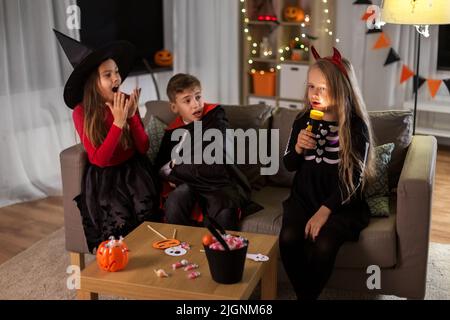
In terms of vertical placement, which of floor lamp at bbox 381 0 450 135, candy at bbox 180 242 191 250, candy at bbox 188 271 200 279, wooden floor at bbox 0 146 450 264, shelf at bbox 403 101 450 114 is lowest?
wooden floor at bbox 0 146 450 264

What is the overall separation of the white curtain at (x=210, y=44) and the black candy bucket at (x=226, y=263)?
365cm

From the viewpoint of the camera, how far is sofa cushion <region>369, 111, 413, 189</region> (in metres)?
2.82

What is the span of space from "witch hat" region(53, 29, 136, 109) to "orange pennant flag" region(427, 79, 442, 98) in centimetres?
294

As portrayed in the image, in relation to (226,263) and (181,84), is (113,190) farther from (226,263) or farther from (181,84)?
(226,263)

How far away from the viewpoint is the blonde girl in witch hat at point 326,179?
2.42 meters

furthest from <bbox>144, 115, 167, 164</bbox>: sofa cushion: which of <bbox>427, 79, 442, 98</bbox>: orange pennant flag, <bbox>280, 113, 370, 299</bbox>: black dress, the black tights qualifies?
<bbox>427, 79, 442, 98</bbox>: orange pennant flag

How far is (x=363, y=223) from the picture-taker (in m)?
2.49

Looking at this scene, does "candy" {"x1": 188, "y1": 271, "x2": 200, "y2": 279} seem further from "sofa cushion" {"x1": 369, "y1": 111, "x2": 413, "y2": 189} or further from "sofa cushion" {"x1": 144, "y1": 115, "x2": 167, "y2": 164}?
"sofa cushion" {"x1": 369, "y1": 111, "x2": 413, "y2": 189}

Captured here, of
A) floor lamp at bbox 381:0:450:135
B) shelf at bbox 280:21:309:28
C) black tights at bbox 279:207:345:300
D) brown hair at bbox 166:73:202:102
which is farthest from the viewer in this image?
shelf at bbox 280:21:309:28

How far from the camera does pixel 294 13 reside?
5.30 metres
